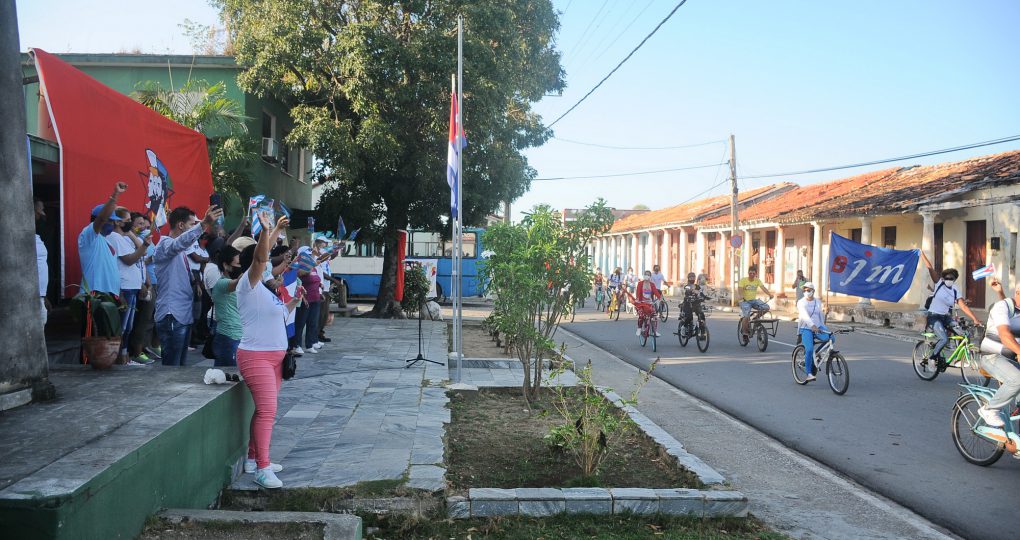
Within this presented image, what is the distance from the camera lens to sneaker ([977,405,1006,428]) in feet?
20.9

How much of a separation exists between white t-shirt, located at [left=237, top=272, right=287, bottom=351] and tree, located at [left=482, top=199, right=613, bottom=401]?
10.9 ft

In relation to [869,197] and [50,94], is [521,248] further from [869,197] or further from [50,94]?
[869,197]

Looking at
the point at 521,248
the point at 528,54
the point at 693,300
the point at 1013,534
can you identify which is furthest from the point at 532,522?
the point at 528,54

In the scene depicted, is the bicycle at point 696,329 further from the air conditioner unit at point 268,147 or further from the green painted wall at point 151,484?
the air conditioner unit at point 268,147

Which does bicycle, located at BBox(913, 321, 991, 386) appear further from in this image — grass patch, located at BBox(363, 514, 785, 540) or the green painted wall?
the green painted wall

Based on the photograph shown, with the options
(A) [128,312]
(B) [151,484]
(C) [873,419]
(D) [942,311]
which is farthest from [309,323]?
(D) [942,311]

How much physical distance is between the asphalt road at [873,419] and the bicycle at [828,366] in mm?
142

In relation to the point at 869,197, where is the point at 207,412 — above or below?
below

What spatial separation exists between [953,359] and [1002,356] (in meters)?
4.90

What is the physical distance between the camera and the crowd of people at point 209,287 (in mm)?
5188

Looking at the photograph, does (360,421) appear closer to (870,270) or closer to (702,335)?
(702,335)

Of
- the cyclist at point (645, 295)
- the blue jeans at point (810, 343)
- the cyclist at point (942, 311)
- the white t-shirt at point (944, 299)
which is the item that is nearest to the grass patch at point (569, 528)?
the blue jeans at point (810, 343)

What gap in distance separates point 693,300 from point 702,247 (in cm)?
2676

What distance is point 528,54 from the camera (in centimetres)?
2198
